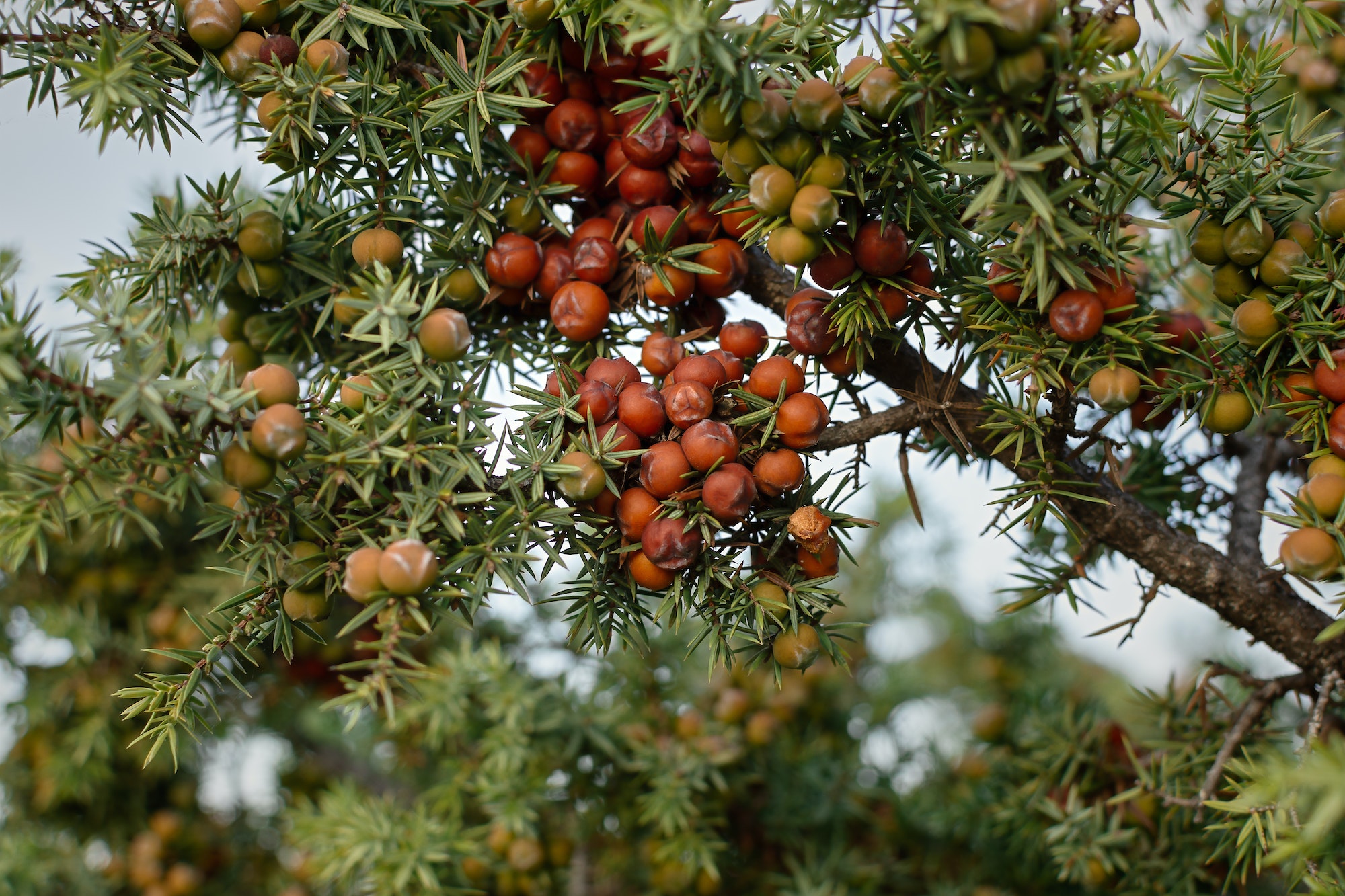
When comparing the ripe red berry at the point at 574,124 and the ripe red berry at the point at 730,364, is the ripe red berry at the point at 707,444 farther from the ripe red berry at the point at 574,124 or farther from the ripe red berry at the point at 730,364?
the ripe red berry at the point at 574,124

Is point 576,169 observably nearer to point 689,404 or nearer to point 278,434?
point 689,404

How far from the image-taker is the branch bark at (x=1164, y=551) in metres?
0.91

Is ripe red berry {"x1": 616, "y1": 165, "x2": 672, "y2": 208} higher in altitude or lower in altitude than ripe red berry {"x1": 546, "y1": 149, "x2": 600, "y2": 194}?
lower

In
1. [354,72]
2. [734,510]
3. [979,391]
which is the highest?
[354,72]

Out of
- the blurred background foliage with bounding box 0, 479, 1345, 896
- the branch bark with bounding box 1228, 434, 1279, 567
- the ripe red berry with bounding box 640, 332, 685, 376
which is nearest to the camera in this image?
the ripe red berry with bounding box 640, 332, 685, 376

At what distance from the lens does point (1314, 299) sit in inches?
30.0

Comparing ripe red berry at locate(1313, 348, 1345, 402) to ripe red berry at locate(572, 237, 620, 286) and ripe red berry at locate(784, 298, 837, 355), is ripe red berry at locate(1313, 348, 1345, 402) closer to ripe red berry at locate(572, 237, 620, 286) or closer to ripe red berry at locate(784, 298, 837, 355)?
ripe red berry at locate(784, 298, 837, 355)

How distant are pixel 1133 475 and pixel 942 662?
4.40 feet

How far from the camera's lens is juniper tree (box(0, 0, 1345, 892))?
652 millimetres

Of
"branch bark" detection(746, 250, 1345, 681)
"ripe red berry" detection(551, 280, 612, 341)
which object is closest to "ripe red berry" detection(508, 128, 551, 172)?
"ripe red berry" detection(551, 280, 612, 341)

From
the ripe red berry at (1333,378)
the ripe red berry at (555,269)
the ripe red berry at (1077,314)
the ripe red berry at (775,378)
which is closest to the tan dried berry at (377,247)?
the ripe red berry at (555,269)

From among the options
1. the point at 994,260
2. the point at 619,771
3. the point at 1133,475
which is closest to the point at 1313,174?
the point at 994,260

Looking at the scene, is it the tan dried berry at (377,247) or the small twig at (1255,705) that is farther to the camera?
the small twig at (1255,705)

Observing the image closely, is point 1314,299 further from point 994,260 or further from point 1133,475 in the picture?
point 1133,475
